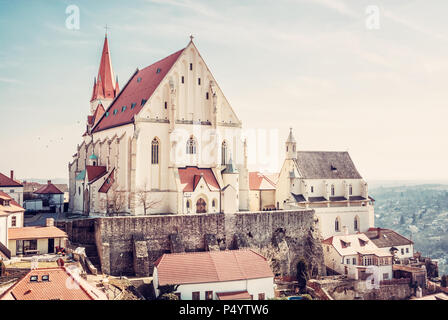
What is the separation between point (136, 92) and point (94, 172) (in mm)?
10496

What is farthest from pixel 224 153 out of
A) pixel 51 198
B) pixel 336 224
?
pixel 51 198

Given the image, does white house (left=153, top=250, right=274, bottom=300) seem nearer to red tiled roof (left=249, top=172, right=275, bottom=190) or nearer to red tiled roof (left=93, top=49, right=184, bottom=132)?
red tiled roof (left=93, top=49, right=184, bottom=132)

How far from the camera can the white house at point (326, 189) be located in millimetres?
54500

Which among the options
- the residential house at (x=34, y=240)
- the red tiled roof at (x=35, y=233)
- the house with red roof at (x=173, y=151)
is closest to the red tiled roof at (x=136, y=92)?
the house with red roof at (x=173, y=151)

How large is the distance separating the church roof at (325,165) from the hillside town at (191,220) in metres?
0.16

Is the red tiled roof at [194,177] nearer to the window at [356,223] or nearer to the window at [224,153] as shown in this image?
the window at [224,153]

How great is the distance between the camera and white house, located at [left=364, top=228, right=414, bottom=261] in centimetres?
5158

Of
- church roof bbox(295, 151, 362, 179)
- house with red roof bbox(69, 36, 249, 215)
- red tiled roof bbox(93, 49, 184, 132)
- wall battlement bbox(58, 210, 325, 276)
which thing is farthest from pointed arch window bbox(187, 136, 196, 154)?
church roof bbox(295, 151, 362, 179)

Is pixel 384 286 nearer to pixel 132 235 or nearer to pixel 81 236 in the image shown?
pixel 132 235

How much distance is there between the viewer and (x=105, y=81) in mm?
70438

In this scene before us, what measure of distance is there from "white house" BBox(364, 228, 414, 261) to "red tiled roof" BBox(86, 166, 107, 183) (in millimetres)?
32057

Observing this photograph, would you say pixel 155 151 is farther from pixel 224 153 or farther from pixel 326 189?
pixel 326 189
